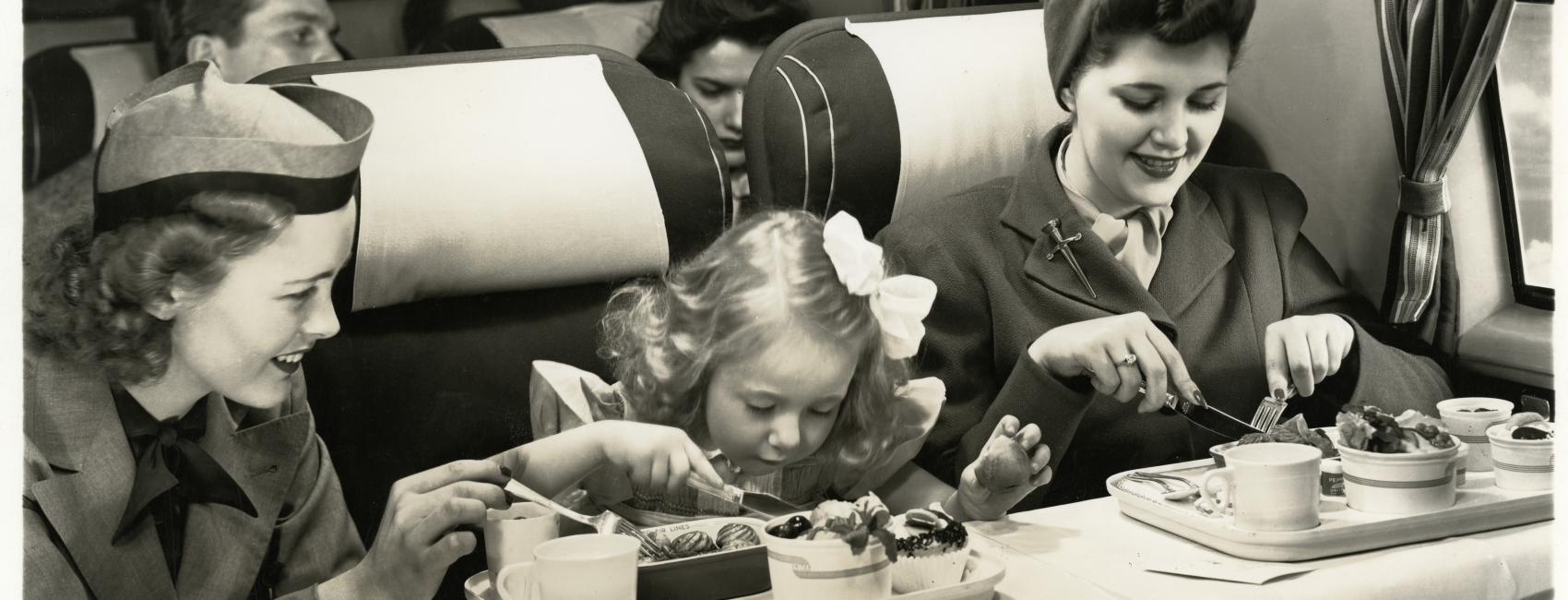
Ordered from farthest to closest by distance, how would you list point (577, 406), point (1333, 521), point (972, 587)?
1. point (1333, 521)
2. point (577, 406)
3. point (972, 587)

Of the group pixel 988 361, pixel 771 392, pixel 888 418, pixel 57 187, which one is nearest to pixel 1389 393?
pixel 988 361

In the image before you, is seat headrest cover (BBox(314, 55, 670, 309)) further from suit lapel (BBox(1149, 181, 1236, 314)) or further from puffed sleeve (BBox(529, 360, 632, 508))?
suit lapel (BBox(1149, 181, 1236, 314))

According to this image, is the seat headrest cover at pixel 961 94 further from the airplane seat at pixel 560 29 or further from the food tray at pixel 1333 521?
the food tray at pixel 1333 521

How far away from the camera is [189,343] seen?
1.31 meters

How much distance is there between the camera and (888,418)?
1.60m

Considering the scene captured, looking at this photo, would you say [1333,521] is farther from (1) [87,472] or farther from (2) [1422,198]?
(1) [87,472]

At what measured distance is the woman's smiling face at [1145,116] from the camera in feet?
5.60

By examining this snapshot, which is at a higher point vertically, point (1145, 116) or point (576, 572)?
point (1145, 116)

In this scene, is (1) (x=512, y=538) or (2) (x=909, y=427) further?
(2) (x=909, y=427)

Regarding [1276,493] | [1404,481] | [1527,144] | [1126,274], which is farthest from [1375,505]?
[1527,144]

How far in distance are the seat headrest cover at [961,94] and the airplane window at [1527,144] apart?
67 cm

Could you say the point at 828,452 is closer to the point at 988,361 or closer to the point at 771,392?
the point at 771,392

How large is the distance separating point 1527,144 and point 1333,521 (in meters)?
0.68

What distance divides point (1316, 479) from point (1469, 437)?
393mm
